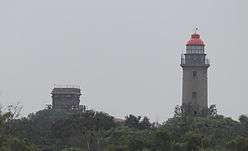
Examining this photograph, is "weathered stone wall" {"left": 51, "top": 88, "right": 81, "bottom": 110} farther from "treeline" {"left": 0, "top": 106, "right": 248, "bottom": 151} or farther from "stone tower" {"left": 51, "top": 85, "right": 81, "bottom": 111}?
"treeline" {"left": 0, "top": 106, "right": 248, "bottom": 151}

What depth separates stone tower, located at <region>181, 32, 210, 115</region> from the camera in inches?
3489

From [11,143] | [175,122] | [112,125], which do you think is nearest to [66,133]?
[112,125]

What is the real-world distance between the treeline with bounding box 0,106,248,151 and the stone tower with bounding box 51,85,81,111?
60.7 ft

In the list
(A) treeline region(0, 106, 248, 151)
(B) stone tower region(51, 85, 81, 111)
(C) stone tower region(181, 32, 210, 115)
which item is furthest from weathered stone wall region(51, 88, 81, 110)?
(A) treeline region(0, 106, 248, 151)

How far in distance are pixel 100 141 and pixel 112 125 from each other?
1239cm

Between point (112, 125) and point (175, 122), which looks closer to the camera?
point (175, 122)

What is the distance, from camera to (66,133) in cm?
7344

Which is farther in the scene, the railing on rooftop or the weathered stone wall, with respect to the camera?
the weathered stone wall

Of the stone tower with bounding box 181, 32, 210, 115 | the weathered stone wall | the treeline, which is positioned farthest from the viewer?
the weathered stone wall

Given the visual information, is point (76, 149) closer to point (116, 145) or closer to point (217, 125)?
point (116, 145)

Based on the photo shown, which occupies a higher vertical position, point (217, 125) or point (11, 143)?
point (217, 125)

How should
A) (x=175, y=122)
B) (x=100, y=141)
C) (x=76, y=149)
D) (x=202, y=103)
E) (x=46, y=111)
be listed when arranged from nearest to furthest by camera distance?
1. (x=76, y=149)
2. (x=100, y=141)
3. (x=175, y=122)
4. (x=202, y=103)
5. (x=46, y=111)

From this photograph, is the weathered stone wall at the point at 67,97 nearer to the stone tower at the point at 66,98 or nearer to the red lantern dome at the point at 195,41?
the stone tower at the point at 66,98

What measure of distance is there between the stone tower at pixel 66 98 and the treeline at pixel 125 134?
18.5 m
